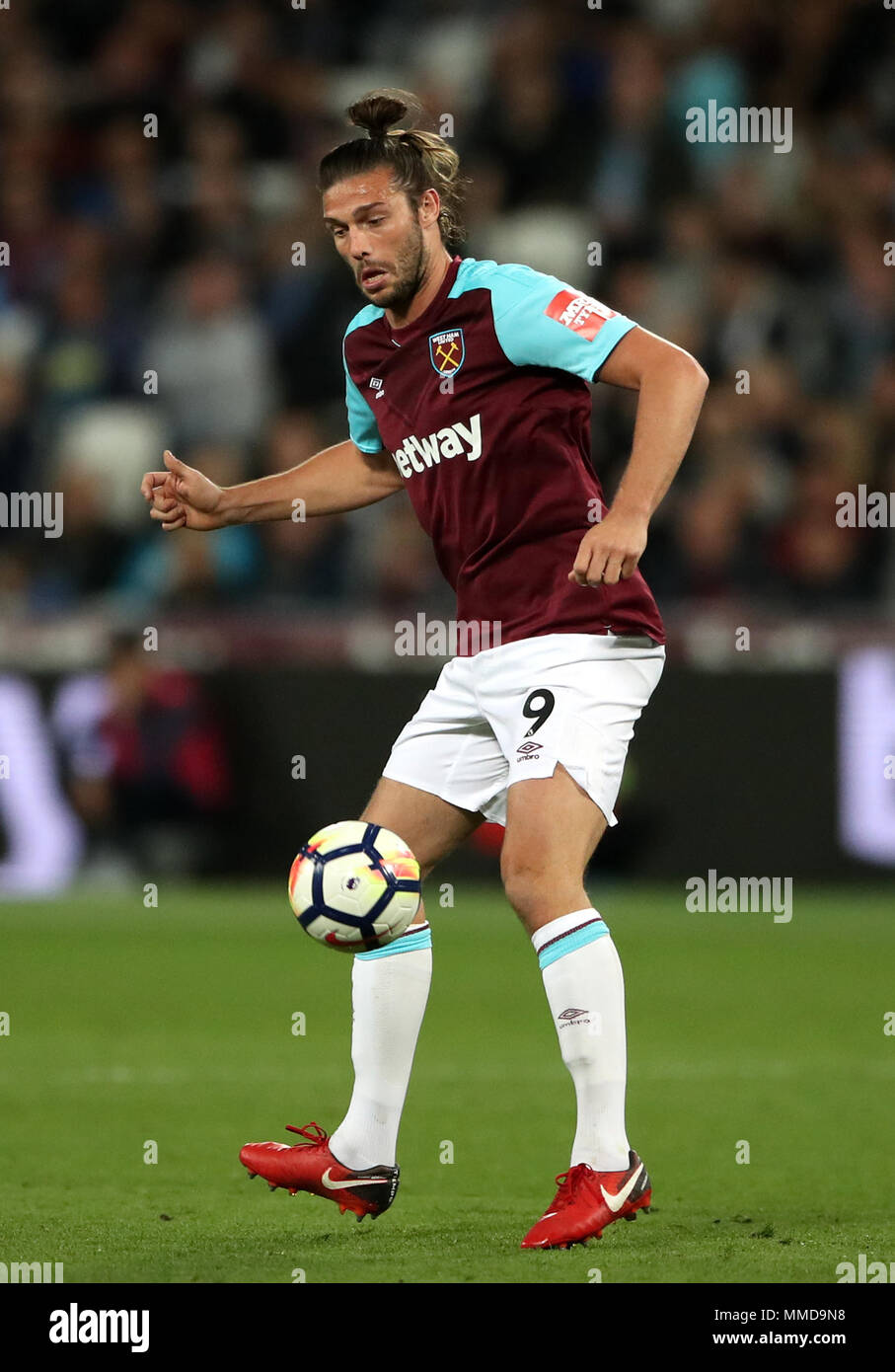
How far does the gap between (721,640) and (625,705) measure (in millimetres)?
6607

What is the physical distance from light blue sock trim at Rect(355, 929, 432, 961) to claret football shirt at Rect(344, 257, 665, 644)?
0.71m

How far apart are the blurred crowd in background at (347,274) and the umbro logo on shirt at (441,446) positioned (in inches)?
264

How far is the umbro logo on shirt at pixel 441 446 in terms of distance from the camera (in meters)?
4.78

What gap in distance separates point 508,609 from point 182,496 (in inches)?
37.0

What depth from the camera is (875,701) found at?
36.4 feet

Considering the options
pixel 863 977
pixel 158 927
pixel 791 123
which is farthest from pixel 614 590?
pixel 791 123

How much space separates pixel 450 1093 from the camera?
21.6 ft

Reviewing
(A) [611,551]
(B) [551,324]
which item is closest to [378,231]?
(B) [551,324]

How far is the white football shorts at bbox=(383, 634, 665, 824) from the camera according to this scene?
4648 mm

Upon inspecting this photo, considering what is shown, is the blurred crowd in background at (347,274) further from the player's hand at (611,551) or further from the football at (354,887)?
the player's hand at (611,551)

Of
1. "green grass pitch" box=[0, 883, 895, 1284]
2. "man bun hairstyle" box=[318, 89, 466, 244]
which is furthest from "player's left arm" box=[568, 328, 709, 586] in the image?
"green grass pitch" box=[0, 883, 895, 1284]

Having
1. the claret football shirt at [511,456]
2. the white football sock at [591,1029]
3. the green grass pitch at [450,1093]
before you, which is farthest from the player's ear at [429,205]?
the green grass pitch at [450,1093]

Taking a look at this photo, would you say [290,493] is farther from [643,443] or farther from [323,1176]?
[323,1176]
